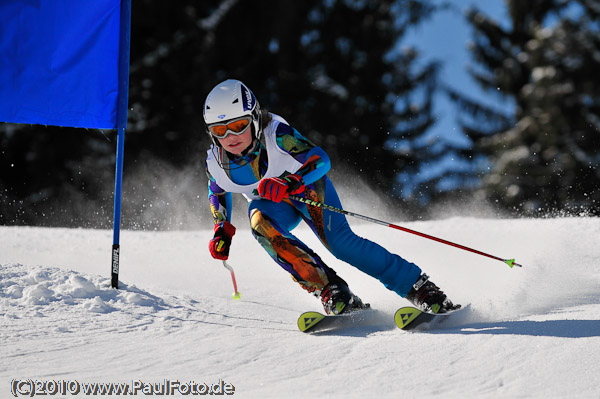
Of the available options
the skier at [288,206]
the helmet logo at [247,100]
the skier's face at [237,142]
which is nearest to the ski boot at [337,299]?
the skier at [288,206]

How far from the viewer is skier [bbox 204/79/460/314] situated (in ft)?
9.72

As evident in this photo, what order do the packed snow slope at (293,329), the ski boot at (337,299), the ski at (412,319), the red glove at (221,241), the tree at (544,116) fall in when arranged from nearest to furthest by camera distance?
the packed snow slope at (293,329), the ski at (412,319), the ski boot at (337,299), the red glove at (221,241), the tree at (544,116)

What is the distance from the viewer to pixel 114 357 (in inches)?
97.0

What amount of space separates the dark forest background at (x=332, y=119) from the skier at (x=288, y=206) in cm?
1113

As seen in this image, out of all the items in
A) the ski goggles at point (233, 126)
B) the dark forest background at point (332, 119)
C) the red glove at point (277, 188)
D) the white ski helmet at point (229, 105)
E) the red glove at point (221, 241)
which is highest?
the dark forest background at point (332, 119)

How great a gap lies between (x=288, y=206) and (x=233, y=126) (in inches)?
18.3

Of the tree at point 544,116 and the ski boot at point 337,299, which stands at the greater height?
the tree at point 544,116

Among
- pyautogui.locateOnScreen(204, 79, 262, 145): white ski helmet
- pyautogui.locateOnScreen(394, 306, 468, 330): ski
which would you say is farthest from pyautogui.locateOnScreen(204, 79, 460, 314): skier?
pyautogui.locateOnScreen(394, 306, 468, 330): ski

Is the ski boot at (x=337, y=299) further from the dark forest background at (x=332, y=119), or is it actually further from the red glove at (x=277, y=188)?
the dark forest background at (x=332, y=119)

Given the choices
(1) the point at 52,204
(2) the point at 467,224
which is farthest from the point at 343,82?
(2) the point at 467,224

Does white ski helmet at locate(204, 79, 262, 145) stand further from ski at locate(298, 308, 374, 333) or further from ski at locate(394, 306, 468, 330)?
ski at locate(394, 306, 468, 330)

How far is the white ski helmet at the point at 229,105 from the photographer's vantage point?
2945mm

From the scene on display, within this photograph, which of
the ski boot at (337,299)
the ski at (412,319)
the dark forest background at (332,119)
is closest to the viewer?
the ski at (412,319)

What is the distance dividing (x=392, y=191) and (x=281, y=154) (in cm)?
1375
